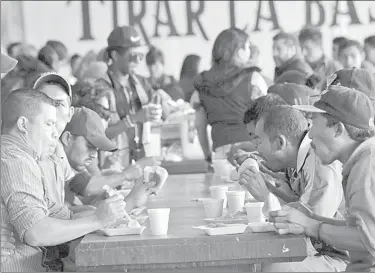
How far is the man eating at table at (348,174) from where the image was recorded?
8.63ft

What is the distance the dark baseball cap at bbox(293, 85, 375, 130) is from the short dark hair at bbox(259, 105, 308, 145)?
2.08ft

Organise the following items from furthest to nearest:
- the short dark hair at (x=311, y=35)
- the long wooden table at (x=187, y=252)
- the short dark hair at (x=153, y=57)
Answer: the short dark hair at (x=153, y=57)
the short dark hair at (x=311, y=35)
the long wooden table at (x=187, y=252)

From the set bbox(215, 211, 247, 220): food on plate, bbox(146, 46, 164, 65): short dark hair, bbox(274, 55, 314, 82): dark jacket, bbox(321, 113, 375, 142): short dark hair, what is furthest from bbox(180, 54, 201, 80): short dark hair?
bbox(321, 113, 375, 142): short dark hair

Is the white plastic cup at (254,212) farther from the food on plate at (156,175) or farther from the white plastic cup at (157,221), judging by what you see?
the food on plate at (156,175)

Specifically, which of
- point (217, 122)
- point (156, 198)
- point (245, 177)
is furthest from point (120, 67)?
point (245, 177)

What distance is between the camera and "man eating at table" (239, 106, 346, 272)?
3.12 m

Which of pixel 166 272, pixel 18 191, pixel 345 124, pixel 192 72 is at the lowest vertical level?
pixel 192 72

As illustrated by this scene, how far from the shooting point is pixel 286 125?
11.5 feet

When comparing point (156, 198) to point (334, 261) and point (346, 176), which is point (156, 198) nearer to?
point (334, 261)

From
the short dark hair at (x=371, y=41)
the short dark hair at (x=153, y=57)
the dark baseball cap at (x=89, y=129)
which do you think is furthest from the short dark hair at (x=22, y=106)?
the short dark hair at (x=153, y=57)

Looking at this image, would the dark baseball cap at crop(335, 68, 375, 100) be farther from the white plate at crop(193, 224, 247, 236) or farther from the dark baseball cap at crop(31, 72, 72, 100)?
the dark baseball cap at crop(31, 72, 72, 100)

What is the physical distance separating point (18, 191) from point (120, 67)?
341cm

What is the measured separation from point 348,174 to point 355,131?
0.52 ft

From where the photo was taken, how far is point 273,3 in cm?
1152
